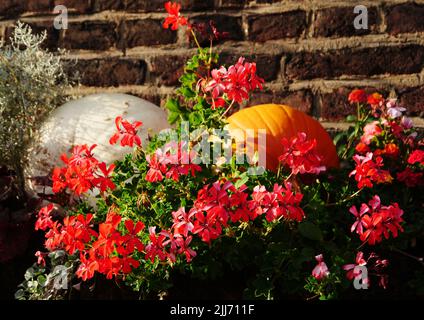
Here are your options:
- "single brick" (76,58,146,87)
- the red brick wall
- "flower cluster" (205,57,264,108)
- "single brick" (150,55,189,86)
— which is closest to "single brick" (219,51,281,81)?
the red brick wall

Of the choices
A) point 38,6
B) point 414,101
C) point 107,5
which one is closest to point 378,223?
point 414,101

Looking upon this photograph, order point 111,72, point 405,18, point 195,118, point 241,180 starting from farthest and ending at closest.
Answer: point 111,72 < point 405,18 < point 195,118 < point 241,180

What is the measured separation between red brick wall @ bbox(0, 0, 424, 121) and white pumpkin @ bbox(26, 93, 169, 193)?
14.6 inches

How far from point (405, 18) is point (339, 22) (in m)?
0.22

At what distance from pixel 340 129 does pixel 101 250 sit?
1.21m

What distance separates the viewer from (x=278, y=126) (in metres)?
1.96

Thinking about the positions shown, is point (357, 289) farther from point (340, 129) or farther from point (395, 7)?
point (395, 7)

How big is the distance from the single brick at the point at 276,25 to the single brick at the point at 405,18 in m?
0.29

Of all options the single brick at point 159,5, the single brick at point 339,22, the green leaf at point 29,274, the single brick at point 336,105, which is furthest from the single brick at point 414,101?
the green leaf at point 29,274

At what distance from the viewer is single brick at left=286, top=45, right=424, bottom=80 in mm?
2354

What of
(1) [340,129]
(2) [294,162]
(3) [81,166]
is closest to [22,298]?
(3) [81,166]

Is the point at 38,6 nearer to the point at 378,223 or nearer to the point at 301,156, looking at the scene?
the point at 301,156

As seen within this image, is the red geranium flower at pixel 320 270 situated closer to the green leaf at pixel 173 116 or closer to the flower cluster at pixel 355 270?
the flower cluster at pixel 355 270

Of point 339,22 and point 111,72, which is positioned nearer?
point 339,22
